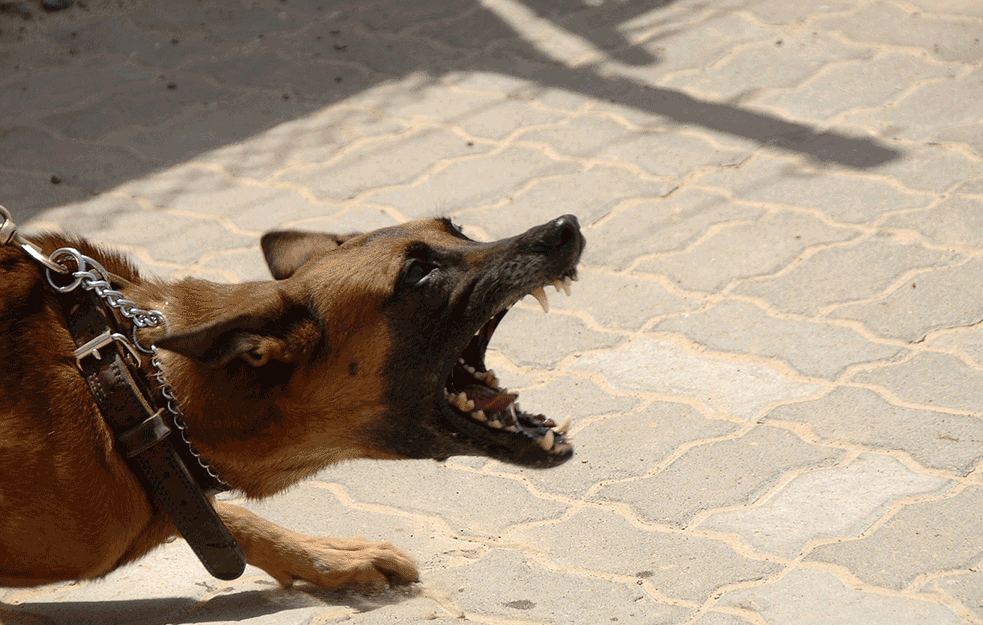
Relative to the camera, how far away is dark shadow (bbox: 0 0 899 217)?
6348 millimetres

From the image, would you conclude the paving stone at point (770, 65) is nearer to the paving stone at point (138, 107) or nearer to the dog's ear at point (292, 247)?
the paving stone at point (138, 107)

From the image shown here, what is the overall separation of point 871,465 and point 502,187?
281 cm

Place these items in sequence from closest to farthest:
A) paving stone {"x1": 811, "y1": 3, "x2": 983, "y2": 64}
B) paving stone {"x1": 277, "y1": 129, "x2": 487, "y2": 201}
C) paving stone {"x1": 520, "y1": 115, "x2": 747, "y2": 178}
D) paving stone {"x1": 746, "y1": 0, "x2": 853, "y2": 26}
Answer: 1. paving stone {"x1": 520, "y1": 115, "x2": 747, "y2": 178}
2. paving stone {"x1": 277, "y1": 129, "x2": 487, "y2": 201}
3. paving stone {"x1": 811, "y1": 3, "x2": 983, "y2": 64}
4. paving stone {"x1": 746, "y1": 0, "x2": 853, "y2": 26}

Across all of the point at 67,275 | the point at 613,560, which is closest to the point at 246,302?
the point at 67,275

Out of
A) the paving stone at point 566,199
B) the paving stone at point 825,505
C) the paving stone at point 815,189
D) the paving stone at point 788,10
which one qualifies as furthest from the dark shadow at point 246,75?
the paving stone at point 825,505

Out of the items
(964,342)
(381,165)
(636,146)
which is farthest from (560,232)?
(381,165)

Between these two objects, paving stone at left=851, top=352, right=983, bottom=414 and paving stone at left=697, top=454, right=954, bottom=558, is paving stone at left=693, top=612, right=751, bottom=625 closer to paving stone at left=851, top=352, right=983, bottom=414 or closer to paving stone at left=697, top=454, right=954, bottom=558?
paving stone at left=697, top=454, right=954, bottom=558

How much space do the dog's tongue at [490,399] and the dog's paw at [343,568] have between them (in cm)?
64

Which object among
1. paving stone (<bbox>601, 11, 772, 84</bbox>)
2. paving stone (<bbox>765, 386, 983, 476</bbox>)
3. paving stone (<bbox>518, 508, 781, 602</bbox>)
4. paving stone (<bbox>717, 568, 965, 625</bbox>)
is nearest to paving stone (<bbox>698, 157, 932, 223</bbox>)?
paving stone (<bbox>601, 11, 772, 84</bbox>)

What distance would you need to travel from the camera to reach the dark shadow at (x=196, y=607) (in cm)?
319

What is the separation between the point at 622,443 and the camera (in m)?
4.00

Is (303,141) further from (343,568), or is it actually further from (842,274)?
(343,568)

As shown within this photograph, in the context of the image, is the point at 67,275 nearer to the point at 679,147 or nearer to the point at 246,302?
the point at 246,302

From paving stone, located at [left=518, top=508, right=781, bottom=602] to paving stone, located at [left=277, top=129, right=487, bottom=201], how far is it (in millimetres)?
2937
